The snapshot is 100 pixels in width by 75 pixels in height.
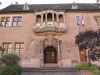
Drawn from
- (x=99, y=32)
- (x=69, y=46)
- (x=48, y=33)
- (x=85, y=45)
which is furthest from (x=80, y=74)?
(x=48, y=33)

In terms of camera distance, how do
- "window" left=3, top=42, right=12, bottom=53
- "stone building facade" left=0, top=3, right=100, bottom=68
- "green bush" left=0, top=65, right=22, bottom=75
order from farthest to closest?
"window" left=3, top=42, right=12, bottom=53 → "stone building facade" left=0, top=3, right=100, bottom=68 → "green bush" left=0, top=65, right=22, bottom=75

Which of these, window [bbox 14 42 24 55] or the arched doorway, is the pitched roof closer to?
window [bbox 14 42 24 55]

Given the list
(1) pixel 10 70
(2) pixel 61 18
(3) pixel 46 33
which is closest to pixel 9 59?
(1) pixel 10 70

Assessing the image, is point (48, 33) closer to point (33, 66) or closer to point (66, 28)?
point (66, 28)

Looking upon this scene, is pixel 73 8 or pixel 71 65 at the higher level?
pixel 73 8

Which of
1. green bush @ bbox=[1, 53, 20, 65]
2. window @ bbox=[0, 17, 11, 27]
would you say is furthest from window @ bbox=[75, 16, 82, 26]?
green bush @ bbox=[1, 53, 20, 65]

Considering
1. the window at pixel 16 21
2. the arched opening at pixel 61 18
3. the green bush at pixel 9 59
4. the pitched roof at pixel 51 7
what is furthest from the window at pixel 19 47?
the green bush at pixel 9 59

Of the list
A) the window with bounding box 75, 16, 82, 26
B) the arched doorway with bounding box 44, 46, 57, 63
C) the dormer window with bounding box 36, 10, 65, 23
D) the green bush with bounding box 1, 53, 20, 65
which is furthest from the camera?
the window with bounding box 75, 16, 82, 26

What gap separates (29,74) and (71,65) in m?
5.75

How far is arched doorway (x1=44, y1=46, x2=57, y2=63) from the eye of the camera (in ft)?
95.2

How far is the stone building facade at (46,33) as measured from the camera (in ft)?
91.8

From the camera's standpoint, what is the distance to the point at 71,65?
2742 cm

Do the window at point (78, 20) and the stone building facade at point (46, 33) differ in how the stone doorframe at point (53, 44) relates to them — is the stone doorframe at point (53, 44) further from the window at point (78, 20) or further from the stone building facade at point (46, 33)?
the window at point (78, 20)

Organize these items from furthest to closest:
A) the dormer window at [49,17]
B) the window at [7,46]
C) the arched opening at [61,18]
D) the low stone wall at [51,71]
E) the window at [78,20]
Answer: the arched opening at [61,18], the window at [78,20], the dormer window at [49,17], the window at [7,46], the low stone wall at [51,71]
